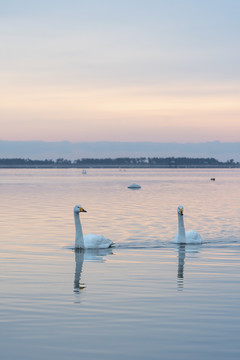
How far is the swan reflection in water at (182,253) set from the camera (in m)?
18.6

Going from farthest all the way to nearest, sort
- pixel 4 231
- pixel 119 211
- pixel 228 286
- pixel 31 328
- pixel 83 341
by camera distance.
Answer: pixel 119 211 → pixel 4 231 → pixel 228 286 → pixel 31 328 → pixel 83 341

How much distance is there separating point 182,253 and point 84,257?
391 centimetres

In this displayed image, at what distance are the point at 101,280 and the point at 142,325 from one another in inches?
217

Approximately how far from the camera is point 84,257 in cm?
2419

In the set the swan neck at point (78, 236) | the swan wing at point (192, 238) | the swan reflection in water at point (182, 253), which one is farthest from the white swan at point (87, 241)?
the swan wing at point (192, 238)

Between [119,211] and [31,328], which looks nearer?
[31,328]

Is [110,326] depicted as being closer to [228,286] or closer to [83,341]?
[83,341]

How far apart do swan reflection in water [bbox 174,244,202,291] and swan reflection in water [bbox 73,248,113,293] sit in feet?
8.72

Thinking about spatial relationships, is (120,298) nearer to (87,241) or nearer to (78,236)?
(78,236)

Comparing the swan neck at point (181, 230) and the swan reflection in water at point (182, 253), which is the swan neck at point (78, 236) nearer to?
the swan reflection in water at point (182, 253)

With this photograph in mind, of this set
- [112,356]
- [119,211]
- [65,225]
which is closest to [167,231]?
[65,225]

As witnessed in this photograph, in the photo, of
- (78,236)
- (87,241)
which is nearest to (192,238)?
(87,241)

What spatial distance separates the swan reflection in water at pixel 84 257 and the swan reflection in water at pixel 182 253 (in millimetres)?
2657

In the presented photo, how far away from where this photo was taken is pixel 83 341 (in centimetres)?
1217
